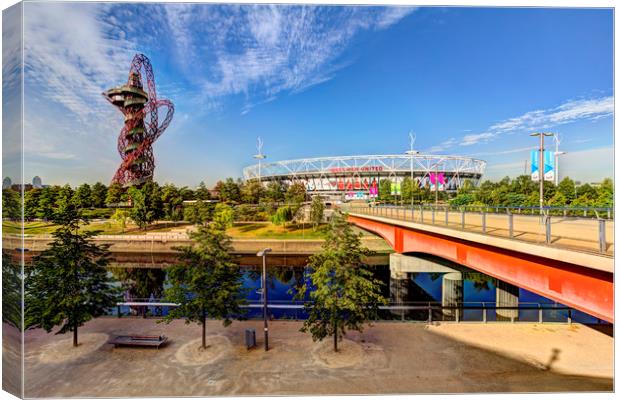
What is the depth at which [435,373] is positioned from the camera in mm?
9953

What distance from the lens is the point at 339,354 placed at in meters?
10.6

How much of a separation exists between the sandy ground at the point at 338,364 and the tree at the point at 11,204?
497 cm

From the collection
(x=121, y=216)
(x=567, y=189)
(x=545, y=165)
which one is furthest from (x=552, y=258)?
(x=121, y=216)

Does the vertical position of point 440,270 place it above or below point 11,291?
below

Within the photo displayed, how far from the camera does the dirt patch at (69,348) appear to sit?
10486 millimetres

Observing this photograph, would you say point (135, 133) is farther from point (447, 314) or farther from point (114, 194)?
point (447, 314)

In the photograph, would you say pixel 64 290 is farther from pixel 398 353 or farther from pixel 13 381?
Answer: pixel 398 353

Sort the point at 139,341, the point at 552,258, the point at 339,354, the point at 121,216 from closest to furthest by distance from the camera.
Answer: the point at 552,258 < the point at 339,354 < the point at 139,341 < the point at 121,216

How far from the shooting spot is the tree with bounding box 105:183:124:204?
1807 inches

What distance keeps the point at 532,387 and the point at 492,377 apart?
1038 millimetres

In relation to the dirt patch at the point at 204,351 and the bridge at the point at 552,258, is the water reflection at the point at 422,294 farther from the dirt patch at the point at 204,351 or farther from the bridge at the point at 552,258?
the bridge at the point at 552,258

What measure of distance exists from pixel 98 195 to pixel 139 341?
42.9 metres

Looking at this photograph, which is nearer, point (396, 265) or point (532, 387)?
point (532, 387)

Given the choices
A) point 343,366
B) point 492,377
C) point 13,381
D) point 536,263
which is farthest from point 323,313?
point 13,381
